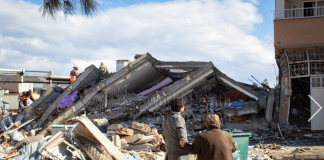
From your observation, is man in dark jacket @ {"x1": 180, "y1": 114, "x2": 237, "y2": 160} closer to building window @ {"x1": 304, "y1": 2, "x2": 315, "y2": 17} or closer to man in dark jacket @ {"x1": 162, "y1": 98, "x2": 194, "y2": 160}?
man in dark jacket @ {"x1": 162, "y1": 98, "x2": 194, "y2": 160}

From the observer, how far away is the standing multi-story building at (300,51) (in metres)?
11.9

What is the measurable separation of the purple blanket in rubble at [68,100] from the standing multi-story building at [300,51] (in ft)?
29.5

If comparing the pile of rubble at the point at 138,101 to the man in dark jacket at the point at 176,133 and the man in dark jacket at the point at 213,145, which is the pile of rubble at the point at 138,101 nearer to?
the man in dark jacket at the point at 176,133

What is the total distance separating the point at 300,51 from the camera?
12.1 meters

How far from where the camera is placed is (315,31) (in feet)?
39.0

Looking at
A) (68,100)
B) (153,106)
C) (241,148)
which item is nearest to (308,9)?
(153,106)

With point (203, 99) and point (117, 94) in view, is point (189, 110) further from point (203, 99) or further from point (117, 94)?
point (117, 94)

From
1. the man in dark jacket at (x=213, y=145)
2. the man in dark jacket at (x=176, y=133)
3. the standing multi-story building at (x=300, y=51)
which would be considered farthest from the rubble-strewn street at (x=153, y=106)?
the man in dark jacket at (x=213, y=145)

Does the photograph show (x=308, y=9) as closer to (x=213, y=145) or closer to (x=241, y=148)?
(x=241, y=148)

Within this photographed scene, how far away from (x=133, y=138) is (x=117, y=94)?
5.30 metres

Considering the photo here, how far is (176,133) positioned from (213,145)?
0.57m

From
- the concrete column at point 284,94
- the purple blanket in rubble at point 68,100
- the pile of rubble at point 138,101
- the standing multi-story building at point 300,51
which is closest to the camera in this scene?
the pile of rubble at point 138,101

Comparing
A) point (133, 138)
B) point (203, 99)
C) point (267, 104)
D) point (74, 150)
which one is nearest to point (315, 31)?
point (267, 104)

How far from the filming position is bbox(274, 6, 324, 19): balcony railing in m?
12.5
